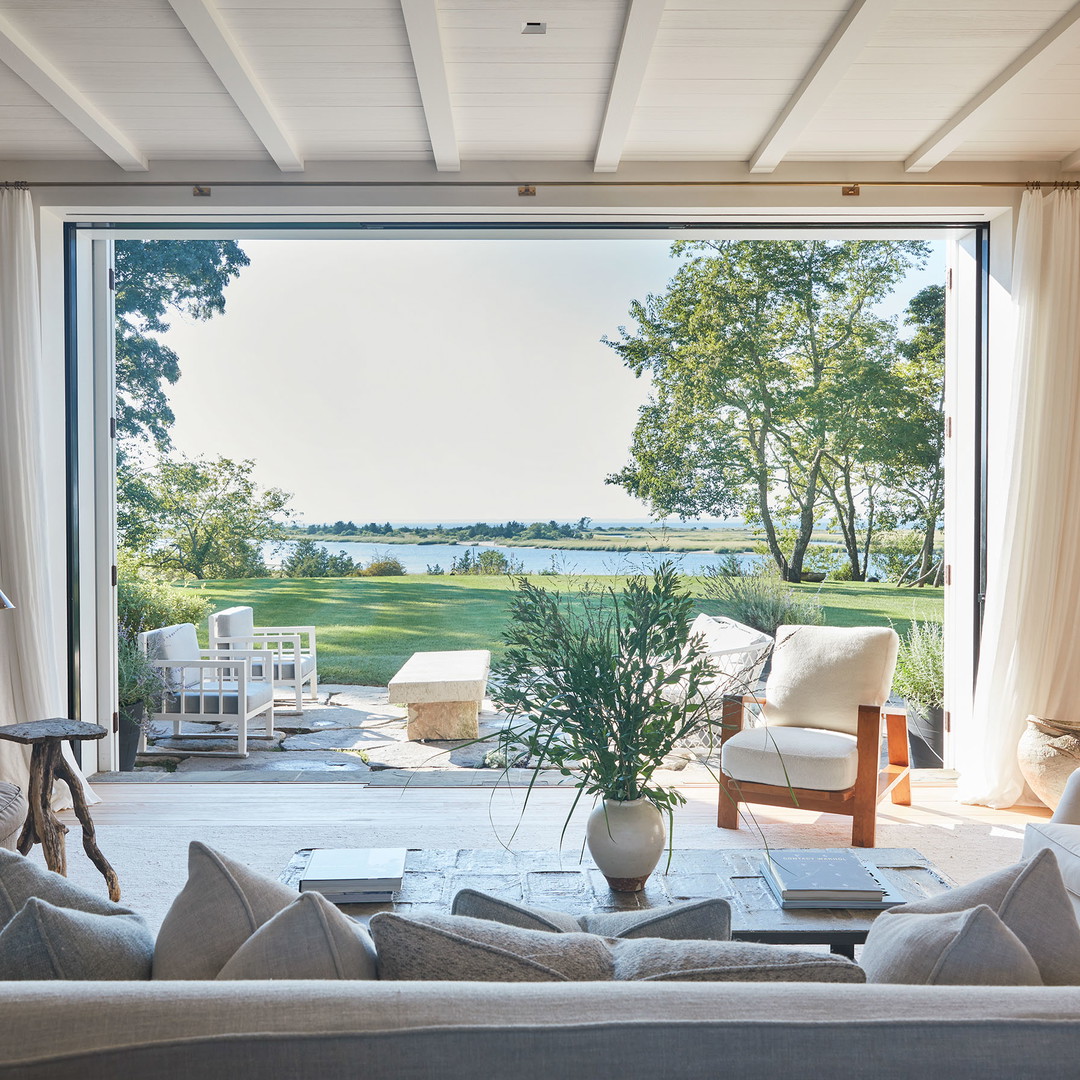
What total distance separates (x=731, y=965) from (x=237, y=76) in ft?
10.7

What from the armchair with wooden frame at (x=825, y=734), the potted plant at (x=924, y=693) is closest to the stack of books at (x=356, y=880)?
the armchair with wooden frame at (x=825, y=734)

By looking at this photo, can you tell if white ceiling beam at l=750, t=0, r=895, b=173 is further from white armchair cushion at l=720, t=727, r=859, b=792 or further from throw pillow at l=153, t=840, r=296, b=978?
throw pillow at l=153, t=840, r=296, b=978

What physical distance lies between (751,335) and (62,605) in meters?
5.09

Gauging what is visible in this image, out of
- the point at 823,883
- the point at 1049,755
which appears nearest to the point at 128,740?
the point at 823,883

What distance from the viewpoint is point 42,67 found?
10.2 feet

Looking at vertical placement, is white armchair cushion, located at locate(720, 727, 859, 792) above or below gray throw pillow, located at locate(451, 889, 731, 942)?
below

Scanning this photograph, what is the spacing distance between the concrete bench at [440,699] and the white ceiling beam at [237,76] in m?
2.89

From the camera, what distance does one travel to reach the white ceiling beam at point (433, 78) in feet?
9.15

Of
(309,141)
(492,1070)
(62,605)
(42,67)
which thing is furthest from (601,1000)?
(62,605)

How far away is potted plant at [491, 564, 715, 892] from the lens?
80.7 inches

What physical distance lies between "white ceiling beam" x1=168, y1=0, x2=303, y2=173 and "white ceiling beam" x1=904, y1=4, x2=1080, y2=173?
104 inches

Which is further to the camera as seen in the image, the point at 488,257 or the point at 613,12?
the point at 488,257

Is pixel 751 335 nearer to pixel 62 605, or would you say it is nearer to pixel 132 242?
pixel 132 242

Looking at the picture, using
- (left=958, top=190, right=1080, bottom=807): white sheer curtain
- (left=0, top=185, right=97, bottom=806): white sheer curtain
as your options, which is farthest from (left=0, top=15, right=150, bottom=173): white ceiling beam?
(left=958, top=190, right=1080, bottom=807): white sheer curtain
